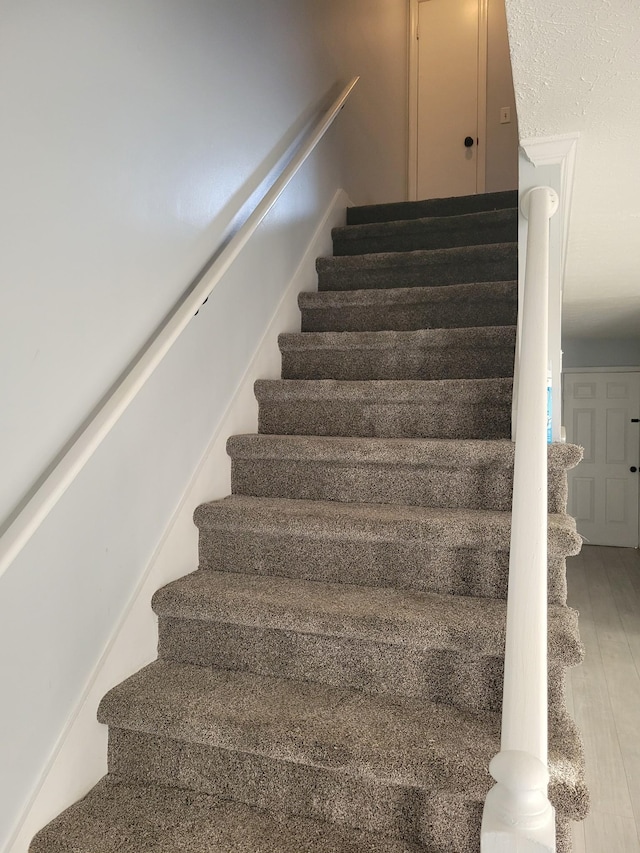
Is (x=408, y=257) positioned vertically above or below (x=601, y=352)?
above

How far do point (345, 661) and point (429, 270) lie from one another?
6.33 ft

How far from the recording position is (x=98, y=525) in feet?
4.71

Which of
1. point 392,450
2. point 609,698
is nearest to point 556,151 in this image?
point 392,450

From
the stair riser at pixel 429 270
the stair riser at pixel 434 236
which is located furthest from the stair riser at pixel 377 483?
the stair riser at pixel 434 236

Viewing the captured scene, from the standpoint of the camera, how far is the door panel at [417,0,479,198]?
5016 millimetres

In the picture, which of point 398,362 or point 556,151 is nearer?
point 556,151

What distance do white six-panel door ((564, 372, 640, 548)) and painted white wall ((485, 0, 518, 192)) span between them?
2.48 metres

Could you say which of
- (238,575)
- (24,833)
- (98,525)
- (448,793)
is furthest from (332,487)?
(24,833)

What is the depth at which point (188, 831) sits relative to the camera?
1.20 metres

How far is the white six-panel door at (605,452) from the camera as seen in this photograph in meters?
6.40

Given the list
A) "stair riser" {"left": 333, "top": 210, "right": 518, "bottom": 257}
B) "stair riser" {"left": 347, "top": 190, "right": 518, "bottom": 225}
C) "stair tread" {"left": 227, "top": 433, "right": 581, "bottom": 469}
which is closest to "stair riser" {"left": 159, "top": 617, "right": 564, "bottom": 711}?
"stair tread" {"left": 227, "top": 433, "right": 581, "bottom": 469}

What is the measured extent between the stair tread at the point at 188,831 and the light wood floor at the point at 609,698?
1.53 metres

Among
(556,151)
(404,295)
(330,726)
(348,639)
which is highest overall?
(556,151)

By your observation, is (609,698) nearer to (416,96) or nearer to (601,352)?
(601,352)
